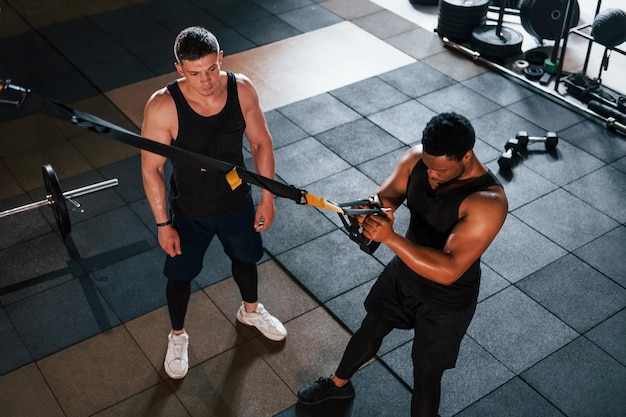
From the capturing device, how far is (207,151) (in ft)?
9.64

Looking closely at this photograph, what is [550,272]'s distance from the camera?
4074 millimetres

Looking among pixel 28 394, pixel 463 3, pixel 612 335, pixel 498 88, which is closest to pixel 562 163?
pixel 498 88

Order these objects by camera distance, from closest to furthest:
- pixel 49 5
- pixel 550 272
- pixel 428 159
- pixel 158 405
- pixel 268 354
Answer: pixel 428 159
pixel 158 405
pixel 268 354
pixel 550 272
pixel 49 5

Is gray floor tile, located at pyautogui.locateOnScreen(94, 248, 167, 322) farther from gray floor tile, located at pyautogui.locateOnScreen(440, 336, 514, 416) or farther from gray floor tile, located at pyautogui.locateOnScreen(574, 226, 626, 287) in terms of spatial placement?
gray floor tile, located at pyautogui.locateOnScreen(574, 226, 626, 287)

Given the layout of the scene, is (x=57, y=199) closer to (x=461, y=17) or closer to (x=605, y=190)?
(x=605, y=190)

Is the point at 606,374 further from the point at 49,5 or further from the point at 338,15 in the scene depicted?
the point at 49,5

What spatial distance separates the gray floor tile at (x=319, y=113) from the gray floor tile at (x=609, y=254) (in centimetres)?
195

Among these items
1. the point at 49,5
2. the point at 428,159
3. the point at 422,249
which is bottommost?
the point at 49,5

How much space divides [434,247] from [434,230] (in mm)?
61

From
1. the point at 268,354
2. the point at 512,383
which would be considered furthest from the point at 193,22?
the point at 512,383

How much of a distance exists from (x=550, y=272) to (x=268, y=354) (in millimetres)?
1613

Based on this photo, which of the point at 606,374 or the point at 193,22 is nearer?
the point at 606,374

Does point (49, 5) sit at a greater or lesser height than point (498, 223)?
lesser

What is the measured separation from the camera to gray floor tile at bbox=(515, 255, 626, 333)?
3805mm
